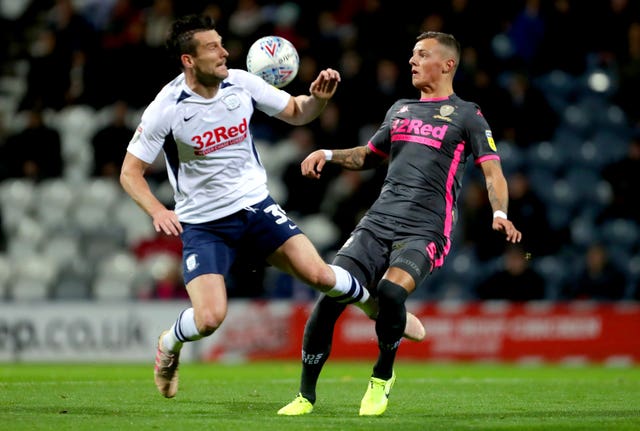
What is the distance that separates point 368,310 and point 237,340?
7217mm

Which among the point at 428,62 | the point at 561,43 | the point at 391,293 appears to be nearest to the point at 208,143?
the point at 391,293

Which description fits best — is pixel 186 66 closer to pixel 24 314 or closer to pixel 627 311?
pixel 24 314

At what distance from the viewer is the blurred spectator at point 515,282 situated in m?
15.2

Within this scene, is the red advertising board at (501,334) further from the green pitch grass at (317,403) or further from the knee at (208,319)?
the knee at (208,319)

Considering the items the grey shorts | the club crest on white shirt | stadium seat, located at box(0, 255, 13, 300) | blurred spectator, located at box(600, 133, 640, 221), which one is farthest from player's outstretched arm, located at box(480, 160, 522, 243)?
stadium seat, located at box(0, 255, 13, 300)

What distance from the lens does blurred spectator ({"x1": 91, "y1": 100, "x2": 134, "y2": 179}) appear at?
15.9 metres

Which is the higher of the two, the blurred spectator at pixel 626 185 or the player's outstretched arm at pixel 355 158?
the blurred spectator at pixel 626 185

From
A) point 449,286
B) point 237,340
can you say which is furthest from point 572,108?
point 237,340

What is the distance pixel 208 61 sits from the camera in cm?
758

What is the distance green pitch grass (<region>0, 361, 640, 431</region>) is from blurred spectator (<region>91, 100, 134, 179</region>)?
3964mm

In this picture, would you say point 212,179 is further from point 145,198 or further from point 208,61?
point 208,61

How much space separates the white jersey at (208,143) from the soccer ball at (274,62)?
42 centimetres

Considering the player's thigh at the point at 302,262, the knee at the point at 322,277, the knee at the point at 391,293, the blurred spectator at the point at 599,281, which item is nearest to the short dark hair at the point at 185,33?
the player's thigh at the point at 302,262

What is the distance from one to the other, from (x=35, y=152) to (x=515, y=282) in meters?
6.90
